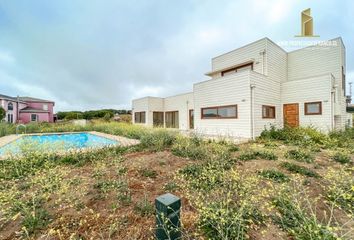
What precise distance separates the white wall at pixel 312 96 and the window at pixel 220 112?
388 centimetres

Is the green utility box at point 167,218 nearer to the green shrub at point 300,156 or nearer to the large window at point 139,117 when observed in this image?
the green shrub at point 300,156

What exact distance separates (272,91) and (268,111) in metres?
1.38

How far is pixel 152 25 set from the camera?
11.3m

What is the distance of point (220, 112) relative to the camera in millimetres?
11391

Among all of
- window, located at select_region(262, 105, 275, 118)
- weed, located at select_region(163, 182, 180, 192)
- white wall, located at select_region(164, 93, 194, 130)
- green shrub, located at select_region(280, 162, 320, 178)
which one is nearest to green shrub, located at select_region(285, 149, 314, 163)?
green shrub, located at select_region(280, 162, 320, 178)

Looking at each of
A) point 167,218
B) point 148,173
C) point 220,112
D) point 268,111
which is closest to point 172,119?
point 220,112

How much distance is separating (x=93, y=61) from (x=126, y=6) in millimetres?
7601

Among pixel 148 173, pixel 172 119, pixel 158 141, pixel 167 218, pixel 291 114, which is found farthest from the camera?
pixel 172 119

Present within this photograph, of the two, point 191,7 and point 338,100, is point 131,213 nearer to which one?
point 191,7

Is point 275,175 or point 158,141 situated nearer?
point 275,175

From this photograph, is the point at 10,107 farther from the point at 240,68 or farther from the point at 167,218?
the point at 167,218

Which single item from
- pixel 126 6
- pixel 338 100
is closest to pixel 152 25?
pixel 126 6

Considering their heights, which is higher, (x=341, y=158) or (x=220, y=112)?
(x=220, y=112)

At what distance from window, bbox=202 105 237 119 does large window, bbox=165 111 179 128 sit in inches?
298
